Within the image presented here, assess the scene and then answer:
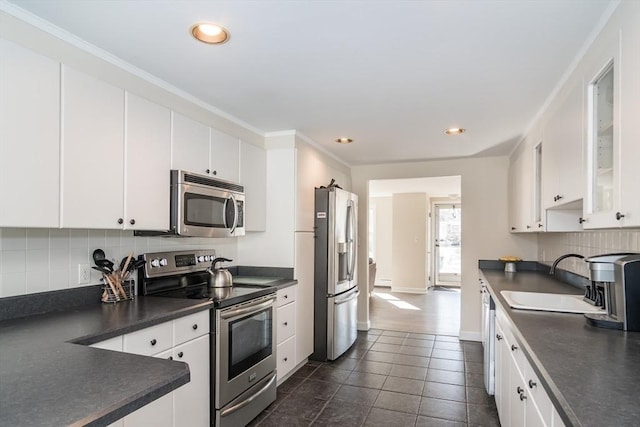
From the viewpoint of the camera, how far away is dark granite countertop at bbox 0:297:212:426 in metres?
0.91

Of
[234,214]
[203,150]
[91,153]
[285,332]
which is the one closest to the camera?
[91,153]

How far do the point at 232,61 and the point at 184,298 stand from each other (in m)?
1.50

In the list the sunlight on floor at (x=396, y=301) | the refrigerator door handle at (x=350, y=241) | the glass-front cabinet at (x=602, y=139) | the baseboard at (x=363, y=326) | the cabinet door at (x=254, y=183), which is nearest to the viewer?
the glass-front cabinet at (x=602, y=139)

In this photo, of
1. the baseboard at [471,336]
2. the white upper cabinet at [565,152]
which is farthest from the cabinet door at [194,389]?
the baseboard at [471,336]

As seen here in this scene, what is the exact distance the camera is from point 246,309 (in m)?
2.62

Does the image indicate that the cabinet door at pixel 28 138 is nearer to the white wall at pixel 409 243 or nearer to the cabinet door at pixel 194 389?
the cabinet door at pixel 194 389

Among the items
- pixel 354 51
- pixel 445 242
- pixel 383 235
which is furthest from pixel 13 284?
pixel 445 242

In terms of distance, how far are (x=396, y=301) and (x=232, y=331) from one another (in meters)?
5.46

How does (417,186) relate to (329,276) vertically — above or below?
above

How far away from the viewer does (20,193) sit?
5.30 ft

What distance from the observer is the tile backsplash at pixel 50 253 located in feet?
6.09

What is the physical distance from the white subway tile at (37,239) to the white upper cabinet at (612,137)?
2.62 m

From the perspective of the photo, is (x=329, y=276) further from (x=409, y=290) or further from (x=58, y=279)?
(x=409, y=290)

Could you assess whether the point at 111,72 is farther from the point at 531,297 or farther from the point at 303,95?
the point at 531,297
